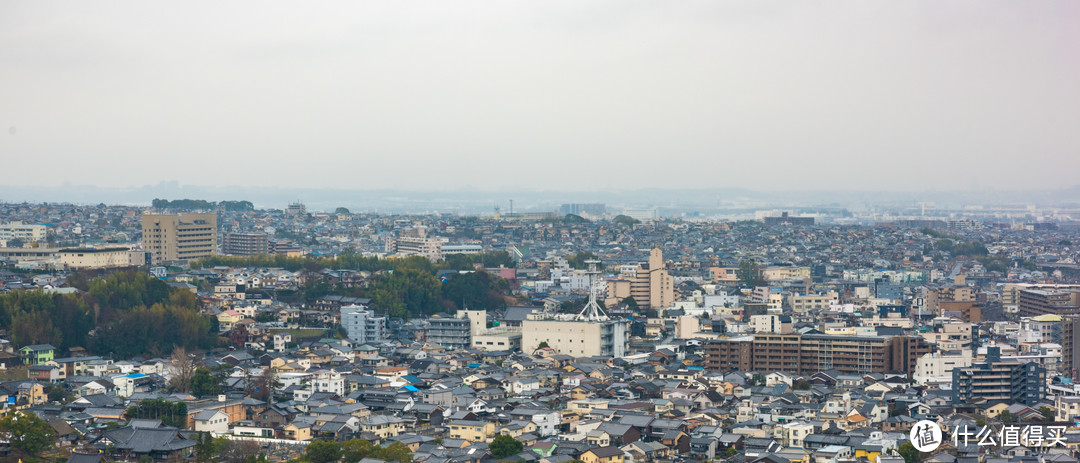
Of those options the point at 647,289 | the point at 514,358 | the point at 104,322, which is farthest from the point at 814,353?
the point at 104,322

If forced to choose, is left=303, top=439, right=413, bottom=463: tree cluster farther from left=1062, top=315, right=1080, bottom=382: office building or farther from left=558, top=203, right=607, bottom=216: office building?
left=558, top=203, right=607, bottom=216: office building

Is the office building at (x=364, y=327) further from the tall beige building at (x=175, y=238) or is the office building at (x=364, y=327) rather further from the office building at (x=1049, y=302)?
the office building at (x=1049, y=302)

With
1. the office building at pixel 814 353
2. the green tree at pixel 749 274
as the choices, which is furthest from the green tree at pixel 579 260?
the office building at pixel 814 353

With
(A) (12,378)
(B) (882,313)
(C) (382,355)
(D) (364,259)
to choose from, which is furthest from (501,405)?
(D) (364,259)

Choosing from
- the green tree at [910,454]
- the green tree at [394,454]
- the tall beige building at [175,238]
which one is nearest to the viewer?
the green tree at [394,454]

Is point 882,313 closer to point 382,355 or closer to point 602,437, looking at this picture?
point 382,355

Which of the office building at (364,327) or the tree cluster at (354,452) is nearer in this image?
the tree cluster at (354,452)

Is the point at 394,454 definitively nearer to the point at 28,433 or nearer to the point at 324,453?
the point at 324,453
